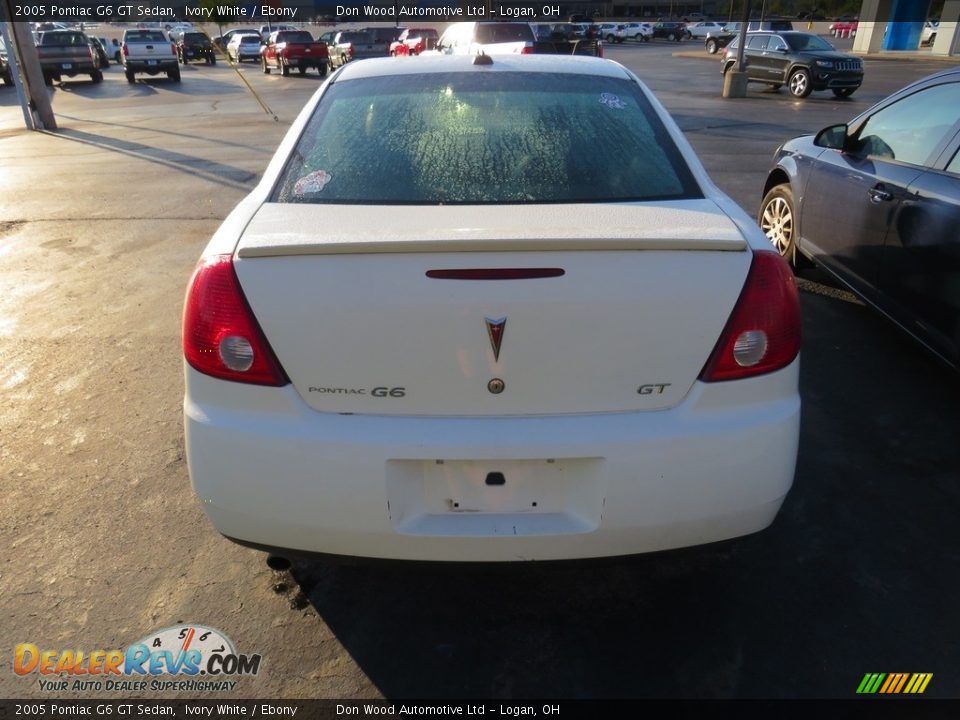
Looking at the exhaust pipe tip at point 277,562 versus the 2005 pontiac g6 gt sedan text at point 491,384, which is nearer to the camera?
the 2005 pontiac g6 gt sedan text at point 491,384

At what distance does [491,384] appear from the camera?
6.45 ft

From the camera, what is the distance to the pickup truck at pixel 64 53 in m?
26.8

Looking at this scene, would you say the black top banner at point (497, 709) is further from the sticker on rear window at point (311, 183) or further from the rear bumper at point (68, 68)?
the rear bumper at point (68, 68)

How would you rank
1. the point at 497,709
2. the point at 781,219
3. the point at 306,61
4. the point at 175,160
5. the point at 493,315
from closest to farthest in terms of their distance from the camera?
the point at 493,315 < the point at 497,709 < the point at 781,219 < the point at 175,160 < the point at 306,61

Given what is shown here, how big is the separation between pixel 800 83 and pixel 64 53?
25.5 meters

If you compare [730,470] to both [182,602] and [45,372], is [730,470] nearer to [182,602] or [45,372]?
[182,602]

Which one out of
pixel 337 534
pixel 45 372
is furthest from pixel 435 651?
pixel 45 372

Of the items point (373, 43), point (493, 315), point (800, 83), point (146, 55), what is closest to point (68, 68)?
point (146, 55)

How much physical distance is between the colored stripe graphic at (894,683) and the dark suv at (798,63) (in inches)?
795

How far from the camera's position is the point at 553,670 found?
2.26 meters

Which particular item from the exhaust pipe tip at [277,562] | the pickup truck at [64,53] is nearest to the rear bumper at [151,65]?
the pickup truck at [64,53]

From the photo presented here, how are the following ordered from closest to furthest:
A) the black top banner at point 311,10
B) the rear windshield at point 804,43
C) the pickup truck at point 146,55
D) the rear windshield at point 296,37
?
the rear windshield at point 804,43, the pickup truck at point 146,55, the black top banner at point 311,10, the rear windshield at point 296,37

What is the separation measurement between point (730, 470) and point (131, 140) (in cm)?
1426

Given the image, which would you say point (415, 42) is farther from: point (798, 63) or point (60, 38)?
point (798, 63)
